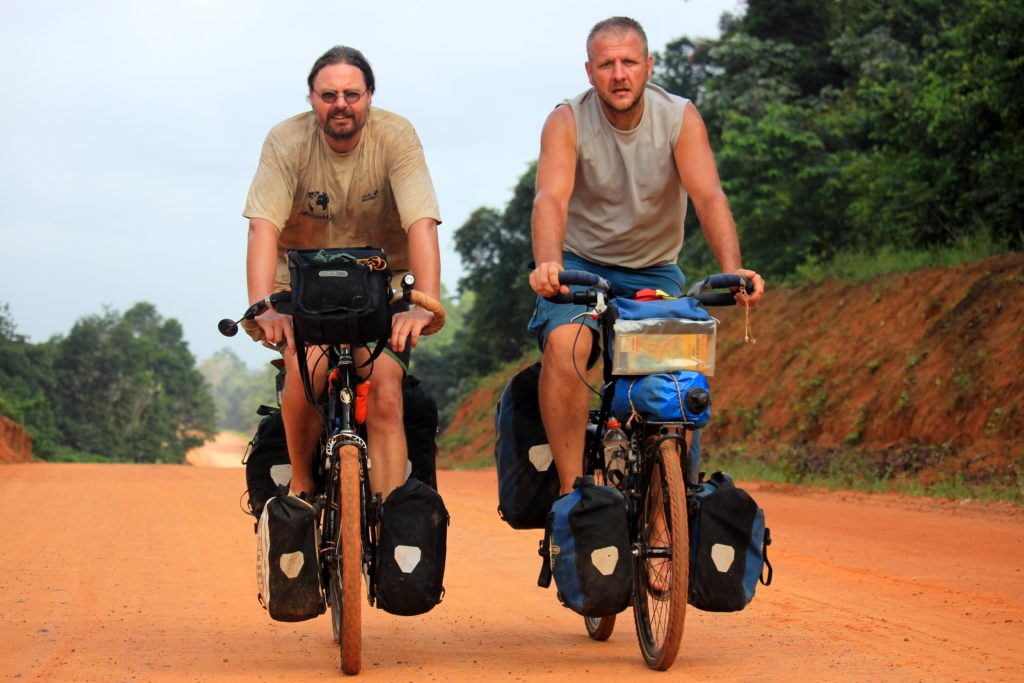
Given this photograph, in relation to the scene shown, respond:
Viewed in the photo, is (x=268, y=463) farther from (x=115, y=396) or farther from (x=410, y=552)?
(x=115, y=396)

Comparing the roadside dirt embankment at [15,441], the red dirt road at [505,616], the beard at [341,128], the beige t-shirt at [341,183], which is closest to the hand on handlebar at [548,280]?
the beige t-shirt at [341,183]

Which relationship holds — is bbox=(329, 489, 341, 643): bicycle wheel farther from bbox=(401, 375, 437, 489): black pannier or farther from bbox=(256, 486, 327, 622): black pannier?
bbox=(401, 375, 437, 489): black pannier

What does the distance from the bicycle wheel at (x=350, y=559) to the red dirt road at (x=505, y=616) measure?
0.58ft

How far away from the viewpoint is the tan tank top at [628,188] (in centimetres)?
552

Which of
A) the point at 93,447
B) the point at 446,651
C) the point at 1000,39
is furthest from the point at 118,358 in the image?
the point at 446,651

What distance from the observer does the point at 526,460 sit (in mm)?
5625

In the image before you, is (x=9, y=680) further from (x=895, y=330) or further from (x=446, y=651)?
(x=895, y=330)

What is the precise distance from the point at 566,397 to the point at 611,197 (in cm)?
90

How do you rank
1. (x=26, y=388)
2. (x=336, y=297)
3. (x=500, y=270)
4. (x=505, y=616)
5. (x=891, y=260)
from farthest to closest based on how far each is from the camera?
(x=26, y=388) → (x=500, y=270) → (x=891, y=260) → (x=505, y=616) → (x=336, y=297)

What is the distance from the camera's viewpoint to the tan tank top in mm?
5516

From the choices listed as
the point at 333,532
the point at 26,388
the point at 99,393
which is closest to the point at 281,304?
the point at 333,532

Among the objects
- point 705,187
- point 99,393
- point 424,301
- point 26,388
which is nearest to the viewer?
point 424,301

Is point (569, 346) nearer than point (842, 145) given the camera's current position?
Yes

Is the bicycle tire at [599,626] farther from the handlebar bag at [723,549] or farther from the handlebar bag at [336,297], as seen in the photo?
the handlebar bag at [336,297]
